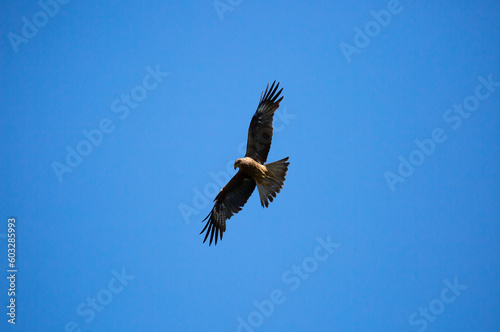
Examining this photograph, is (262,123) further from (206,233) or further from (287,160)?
(206,233)

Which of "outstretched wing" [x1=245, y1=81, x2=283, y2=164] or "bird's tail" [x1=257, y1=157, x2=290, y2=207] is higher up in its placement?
"outstretched wing" [x1=245, y1=81, x2=283, y2=164]

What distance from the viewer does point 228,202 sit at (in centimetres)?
1368

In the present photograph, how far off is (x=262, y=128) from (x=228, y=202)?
204 cm

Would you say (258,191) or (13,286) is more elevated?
(13,286)

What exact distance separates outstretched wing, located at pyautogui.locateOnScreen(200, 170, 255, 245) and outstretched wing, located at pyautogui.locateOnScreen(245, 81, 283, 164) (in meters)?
0.71

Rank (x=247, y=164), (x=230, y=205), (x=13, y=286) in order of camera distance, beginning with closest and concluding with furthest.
A: 1. (x=247, y=164)
2. (x=230, y=205)
3. (x=13, y=286)

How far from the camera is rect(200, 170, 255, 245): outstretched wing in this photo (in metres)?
13.5

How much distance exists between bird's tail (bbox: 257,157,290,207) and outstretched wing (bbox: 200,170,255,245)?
495mm

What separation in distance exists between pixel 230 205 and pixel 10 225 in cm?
680

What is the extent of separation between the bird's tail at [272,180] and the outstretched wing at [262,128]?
316mm

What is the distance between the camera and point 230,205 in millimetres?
13648

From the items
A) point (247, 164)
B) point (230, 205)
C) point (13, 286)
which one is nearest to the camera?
point (247, 164)

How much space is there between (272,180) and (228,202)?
4.35 ft

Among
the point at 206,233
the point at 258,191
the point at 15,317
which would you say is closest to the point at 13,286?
the point at 15,317
